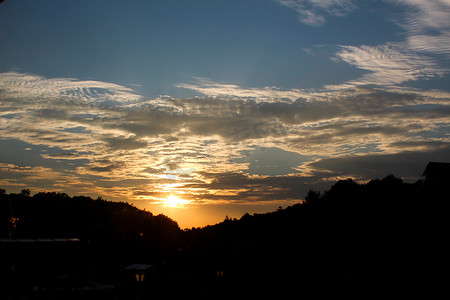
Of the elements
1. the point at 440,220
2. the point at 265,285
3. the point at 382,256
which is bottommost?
the point at 265,285

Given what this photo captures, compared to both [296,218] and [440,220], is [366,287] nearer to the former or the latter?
[440,220]

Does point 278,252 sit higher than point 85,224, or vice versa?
point 85,224

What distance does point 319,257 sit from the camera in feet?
141

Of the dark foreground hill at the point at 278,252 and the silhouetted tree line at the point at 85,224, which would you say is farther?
the silhouetted tree line at the point at 85,224

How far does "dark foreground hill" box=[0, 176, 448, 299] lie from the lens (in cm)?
2864

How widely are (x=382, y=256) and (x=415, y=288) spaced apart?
6.86 m

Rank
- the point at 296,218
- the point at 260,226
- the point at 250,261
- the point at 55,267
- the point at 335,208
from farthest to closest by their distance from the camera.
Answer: the point at 260,226
the point at 296,218
the point at 335,208
the point at 250,261
the point at 55,267

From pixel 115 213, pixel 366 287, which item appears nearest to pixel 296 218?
pixel 366 287

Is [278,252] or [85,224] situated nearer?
[278,252]

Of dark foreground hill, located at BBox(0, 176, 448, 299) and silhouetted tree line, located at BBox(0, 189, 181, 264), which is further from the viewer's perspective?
silhouetted tree line, located at BBox(0, 189, 181, 264)

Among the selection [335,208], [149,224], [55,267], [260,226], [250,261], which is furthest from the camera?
[149,224]

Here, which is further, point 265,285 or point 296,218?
point 296,218

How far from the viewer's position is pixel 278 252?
51156mm

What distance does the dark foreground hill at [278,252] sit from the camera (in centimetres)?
2864
